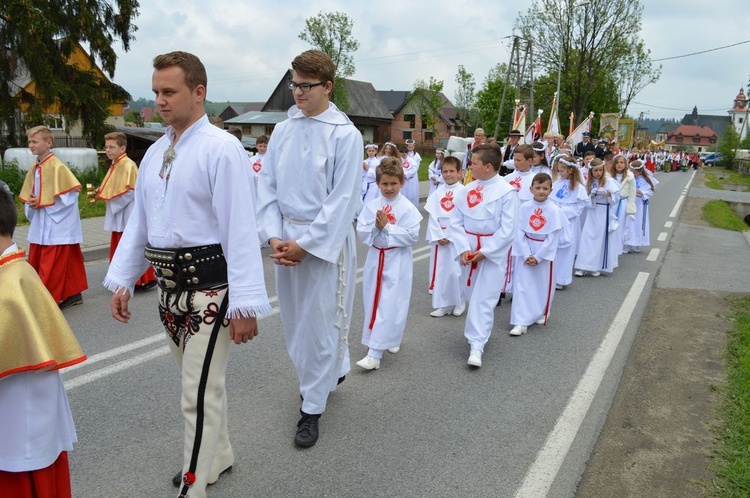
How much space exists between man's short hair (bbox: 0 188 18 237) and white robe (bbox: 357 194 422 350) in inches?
120

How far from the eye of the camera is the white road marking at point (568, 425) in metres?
3.38

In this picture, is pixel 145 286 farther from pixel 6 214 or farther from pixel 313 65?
pixel 6 214

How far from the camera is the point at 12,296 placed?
2.27 meters

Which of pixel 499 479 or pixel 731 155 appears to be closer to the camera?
pixel 499 479

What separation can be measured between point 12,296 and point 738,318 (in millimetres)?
7031

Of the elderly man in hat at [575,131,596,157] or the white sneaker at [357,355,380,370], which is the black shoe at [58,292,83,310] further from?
the elderly man in hat at [575,131,596,157]

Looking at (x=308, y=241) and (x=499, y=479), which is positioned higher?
(x=308, y=241)

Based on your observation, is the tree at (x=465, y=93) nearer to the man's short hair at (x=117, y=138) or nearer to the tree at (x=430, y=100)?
the tree at (x=430, y=100)

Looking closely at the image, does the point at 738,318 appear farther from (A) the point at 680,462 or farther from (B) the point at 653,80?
(B) the point at 653,80

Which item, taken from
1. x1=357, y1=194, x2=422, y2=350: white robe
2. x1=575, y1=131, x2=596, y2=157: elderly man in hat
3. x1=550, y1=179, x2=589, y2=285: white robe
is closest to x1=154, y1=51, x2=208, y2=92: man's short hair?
x1=357, y1=194, x2=422, y2=350: white robe

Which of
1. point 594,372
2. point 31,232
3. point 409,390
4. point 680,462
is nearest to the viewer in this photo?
point 680,462

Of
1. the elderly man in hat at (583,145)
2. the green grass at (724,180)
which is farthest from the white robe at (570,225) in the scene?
the green grass at (724,180)

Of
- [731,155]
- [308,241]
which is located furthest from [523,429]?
Result: [731,155]

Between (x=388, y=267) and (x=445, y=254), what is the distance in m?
1.78
